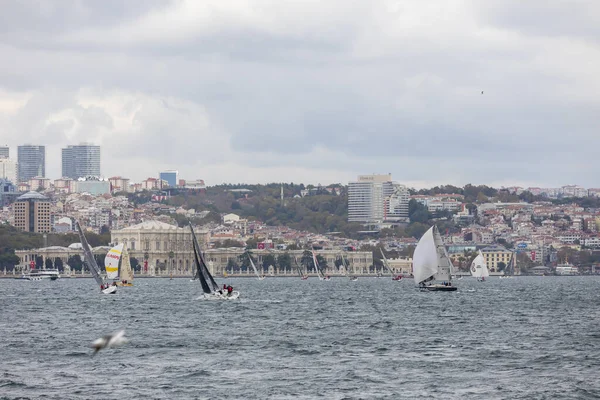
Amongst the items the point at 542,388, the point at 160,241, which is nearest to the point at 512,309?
the point at 542,388

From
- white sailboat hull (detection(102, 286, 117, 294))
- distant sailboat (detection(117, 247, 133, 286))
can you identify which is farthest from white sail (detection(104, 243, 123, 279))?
distant sailboat (detection(117, 247, 133, 286))

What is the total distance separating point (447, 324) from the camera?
4700cm

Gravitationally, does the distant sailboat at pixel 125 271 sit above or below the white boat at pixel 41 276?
above

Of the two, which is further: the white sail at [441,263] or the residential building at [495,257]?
the residential building at [495,257]

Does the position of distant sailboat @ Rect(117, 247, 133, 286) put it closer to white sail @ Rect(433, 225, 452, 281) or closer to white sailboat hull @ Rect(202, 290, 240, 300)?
white sail @ Rect(433, 225, 452, 281)

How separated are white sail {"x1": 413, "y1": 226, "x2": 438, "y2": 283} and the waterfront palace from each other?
322 ft

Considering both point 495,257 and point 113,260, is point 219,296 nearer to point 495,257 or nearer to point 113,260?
point 113,260

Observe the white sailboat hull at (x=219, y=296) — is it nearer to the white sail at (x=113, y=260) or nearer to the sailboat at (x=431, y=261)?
the sailboat at (x=431, y=261)

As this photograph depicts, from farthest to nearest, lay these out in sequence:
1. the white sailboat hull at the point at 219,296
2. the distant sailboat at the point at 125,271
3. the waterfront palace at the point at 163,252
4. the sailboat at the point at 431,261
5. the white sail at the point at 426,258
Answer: the waterfront palace at the point at 163,252 → the distant sailboat at the point at 125,271 → the sailboat at the point at 431,261 → the white sail at the point at 426,258 → the white sailboat hull at the point at 219,296

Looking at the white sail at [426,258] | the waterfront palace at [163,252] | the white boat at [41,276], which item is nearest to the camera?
the white sail at [426,258]

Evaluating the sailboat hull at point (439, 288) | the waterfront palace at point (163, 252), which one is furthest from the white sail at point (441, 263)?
the waterfront palace at point (163, 252)

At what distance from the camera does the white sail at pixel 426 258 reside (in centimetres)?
7262

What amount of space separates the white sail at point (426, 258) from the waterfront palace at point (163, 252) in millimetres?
98136

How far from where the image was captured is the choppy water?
28.0m
